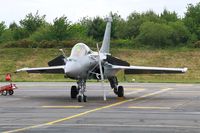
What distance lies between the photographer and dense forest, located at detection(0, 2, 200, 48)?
7569 centimetres

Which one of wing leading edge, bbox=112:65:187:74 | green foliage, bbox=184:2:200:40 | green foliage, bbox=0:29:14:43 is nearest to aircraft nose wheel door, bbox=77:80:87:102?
wing leading edge, bbox=112:65:187:74

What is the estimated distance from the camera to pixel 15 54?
6831cm

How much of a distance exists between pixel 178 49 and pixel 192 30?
1428 cm

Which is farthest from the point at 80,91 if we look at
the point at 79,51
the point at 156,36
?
the point at 156,36

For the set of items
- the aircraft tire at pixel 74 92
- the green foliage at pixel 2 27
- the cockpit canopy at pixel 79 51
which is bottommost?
the aircraft tire at pixel 74 92

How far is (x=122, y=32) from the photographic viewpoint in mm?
90750

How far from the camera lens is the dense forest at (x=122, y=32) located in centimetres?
7569

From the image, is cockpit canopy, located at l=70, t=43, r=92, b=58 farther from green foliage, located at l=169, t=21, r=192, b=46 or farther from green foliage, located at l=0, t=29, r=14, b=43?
green foliage, located at l=0, t=29, r=14, b=43

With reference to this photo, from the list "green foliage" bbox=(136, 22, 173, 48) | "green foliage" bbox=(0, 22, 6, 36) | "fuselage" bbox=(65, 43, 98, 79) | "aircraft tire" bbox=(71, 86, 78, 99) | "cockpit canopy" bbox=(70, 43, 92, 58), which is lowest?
→ "aircraft tire" bbox=(71, 86, 78, 99)

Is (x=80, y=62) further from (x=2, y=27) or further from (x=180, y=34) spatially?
(x=2, y=27)

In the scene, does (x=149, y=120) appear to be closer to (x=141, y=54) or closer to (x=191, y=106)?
(x=191, y=106)

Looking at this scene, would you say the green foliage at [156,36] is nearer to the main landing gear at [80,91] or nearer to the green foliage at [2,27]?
the green foliage at [2,27]

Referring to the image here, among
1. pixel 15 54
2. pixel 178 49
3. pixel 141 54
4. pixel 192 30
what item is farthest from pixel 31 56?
pixel 192 30

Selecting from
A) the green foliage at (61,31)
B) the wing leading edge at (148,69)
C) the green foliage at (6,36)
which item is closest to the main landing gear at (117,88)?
the wing leading edge at (148,69)
